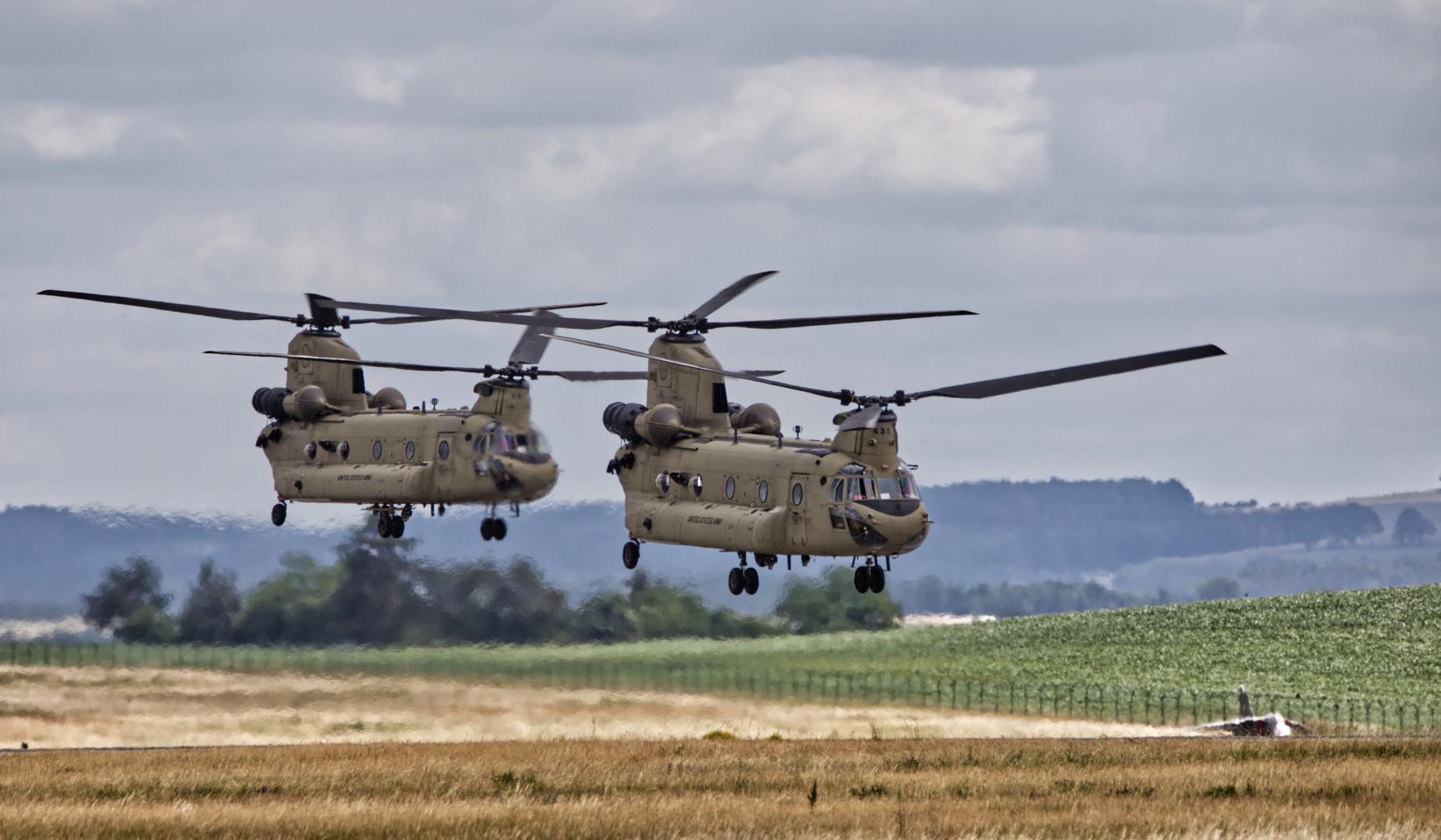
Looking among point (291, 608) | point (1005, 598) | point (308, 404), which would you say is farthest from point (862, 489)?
point (1005, 598)

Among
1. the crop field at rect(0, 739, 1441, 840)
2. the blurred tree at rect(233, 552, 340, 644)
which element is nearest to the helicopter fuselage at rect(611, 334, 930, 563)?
the crop field at rect(0, 739, 1441, 840)

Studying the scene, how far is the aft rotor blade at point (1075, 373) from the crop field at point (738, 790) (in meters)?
8.91

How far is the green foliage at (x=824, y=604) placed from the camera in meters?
69.9

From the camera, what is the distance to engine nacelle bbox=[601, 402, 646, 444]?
179ft

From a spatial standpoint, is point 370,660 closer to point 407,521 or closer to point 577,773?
point 407,521

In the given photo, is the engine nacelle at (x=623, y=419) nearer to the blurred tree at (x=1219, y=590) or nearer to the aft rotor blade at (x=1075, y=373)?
the aft rotor blade at (x=1075, y=373)

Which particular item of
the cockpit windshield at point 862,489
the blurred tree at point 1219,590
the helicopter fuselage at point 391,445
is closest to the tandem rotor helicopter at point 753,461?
the cockpit windshield at point 862,489

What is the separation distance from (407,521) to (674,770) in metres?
21.3

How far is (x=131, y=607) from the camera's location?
62.0 meters

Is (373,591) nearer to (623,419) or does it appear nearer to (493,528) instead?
(493,528)

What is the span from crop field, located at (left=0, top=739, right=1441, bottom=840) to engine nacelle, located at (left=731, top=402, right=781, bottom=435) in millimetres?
8867

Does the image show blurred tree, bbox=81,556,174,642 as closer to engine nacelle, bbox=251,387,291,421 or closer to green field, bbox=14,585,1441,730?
green field, bbox=14,585,1441,730

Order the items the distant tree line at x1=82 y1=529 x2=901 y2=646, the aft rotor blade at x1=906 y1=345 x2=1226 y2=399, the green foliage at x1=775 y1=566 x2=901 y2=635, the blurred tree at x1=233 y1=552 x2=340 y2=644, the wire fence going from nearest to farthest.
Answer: the aft rotor blade at x1=906 y1=345 x2=1226 y2=399
the wire fence
the blurred tree at x1=233 y1=552 x2=340 y2=644
the distant tree line at x1=82 y1=529 x2=901 y2=646
the green foliage at x1=775 y1=566 x2=901 y2=635

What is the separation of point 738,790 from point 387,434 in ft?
70.4
